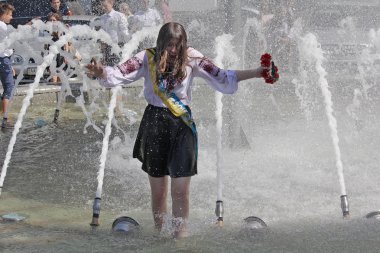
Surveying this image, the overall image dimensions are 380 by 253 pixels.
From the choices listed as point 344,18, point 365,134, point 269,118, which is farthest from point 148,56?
point 344,18

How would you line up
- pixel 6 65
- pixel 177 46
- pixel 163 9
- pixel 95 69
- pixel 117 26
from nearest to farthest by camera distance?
pixel 95 69
pixel 177 46
pixel 6 65
pixel 117 26
pixel 163 9

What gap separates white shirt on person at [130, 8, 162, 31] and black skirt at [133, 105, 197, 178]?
25.6ft

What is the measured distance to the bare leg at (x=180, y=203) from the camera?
16.0ft

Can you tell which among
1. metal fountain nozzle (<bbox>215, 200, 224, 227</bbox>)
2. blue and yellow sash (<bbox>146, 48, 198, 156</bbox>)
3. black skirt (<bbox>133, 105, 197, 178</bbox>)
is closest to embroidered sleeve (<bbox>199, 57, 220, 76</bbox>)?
blue and yellow sash (<bbox>146, 48, 198, 156</bbox>)

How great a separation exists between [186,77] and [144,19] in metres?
7.94

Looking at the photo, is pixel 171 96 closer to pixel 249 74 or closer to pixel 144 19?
pixel 249 74

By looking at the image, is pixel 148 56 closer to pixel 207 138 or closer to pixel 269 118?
pixel 207 138

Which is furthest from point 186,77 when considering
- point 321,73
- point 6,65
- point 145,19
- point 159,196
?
point 145,19

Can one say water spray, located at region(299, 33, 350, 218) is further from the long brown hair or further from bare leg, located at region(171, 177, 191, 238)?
the long brown hair

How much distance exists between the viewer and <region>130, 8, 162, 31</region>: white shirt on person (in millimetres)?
12586

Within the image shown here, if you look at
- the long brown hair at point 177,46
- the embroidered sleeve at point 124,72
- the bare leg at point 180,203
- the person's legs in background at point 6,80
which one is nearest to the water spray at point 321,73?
the bare leg at point 180,203

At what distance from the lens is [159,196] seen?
16.6 feet

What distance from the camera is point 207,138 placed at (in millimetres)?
9250

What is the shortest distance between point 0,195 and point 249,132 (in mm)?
4065
